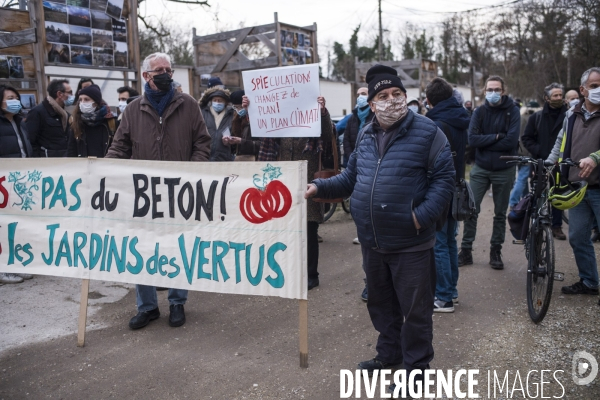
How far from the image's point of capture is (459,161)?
4.90m

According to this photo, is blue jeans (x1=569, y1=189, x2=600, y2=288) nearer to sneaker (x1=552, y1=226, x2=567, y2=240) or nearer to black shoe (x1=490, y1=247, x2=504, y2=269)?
black shoe (x1=490, y1=247, x2=504, y2=269)

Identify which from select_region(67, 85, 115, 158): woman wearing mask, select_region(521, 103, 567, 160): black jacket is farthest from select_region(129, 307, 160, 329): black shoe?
select_region(521, 103, 567, 160): black jacket

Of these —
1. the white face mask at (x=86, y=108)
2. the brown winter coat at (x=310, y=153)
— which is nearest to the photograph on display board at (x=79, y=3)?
the white face mask at (x=86, y=108)

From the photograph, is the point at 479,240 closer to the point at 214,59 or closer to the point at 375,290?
the point at 375,290

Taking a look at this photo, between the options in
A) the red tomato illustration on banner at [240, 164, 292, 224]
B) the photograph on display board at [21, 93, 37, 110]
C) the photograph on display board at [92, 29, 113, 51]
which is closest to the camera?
the red tomato illustration on banner at [240, 164, 292, 224]

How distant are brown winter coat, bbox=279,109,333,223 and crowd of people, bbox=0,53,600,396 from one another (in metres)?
0.01

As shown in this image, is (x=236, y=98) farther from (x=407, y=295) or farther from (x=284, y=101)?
(x=407, y=295)

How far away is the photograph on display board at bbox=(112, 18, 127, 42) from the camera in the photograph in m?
7.76

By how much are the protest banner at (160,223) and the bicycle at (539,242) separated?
209 centimetres

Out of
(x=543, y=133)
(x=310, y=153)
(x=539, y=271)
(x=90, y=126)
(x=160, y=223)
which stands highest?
(x=90, y=126)

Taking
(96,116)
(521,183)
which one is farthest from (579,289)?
(96,116)

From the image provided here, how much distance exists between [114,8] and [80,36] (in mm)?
695

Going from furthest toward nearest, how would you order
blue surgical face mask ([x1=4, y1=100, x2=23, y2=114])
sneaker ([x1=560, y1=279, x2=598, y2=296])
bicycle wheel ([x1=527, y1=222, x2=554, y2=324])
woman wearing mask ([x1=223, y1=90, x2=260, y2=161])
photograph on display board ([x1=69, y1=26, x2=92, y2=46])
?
1. photograph on display board ([x1=69, y1=26, x2=92, y2=46])
2. blue surgical face mask ([x1=4, y1=100, x2=23, y2=114])
3. woman wearing mask ([x1=223, y1=90, x2=260, y2=161])
4. sneaker ([x1=560, y1=279, x2=598, y2=296])
5. bicycle wheel ([x1=527, y1=222, x2=554, y2=324])

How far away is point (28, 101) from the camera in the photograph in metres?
7.14
